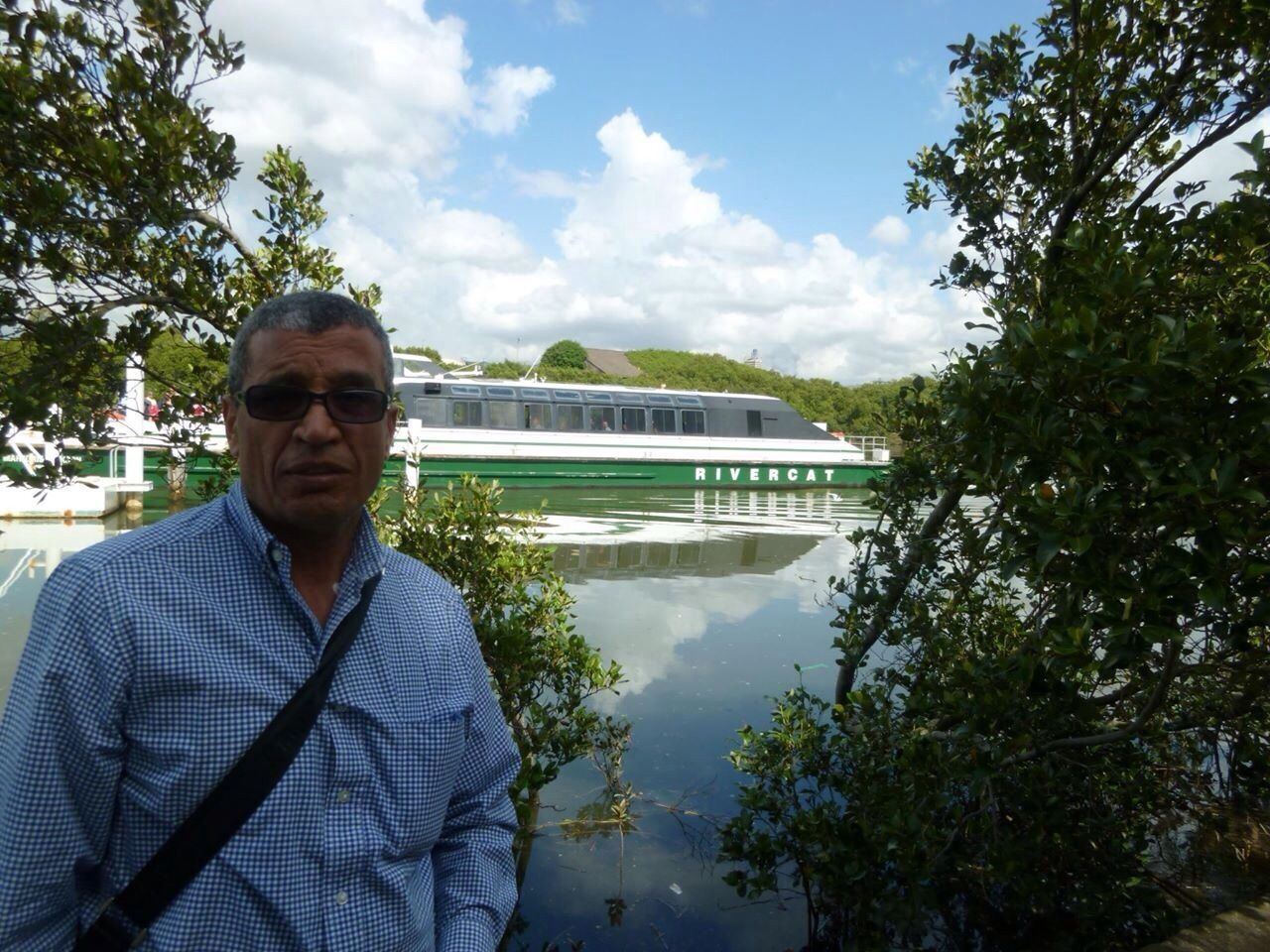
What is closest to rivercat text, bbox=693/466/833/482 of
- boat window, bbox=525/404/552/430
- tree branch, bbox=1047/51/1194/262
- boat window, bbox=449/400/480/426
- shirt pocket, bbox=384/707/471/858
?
boat window, bbox=525/404/552/430

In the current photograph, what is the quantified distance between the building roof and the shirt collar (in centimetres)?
6106

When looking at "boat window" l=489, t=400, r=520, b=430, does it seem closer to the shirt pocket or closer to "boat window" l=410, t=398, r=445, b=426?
"boat window" l=410, t=398, r=445, b=426

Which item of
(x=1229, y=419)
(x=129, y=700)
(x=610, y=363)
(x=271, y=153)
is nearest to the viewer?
(x=129, y=700)

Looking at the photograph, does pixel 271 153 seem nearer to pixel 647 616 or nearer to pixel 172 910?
pixel 172 910

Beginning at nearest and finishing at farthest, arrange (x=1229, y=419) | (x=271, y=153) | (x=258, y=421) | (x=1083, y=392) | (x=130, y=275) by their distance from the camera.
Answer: (x=258, y=421), (x=1229, y=419), (x=1083, y=392), (x=130, y=275), (x=271, y=153)

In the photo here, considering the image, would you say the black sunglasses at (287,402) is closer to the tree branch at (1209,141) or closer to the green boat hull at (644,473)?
the tree branch at (1209,141)

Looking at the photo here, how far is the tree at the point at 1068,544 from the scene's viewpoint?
1.75m

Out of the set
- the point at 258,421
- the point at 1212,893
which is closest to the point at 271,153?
the point at 258,421

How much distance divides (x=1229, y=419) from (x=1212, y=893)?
9.92ft

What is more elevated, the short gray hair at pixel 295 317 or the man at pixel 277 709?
the short gray hair at pixel 295 317

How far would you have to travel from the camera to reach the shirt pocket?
1277 millimetres

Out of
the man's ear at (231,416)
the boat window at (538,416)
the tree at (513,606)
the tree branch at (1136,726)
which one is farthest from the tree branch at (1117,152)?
the boat window at (538,416)

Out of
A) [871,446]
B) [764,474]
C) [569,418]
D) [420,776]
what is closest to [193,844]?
[420,776]

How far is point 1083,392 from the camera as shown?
1912 mm
